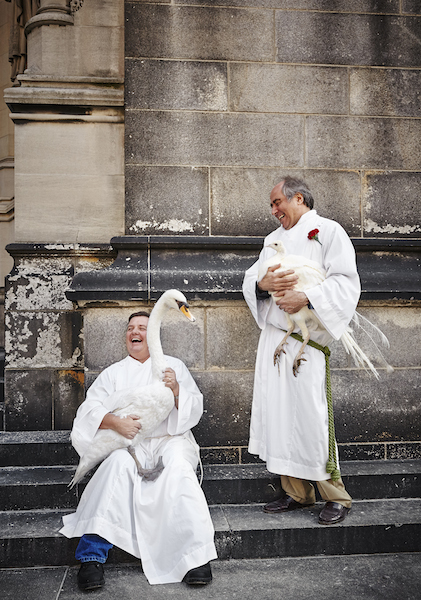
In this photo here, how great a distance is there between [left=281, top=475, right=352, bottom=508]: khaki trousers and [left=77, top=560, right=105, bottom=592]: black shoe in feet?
4.52

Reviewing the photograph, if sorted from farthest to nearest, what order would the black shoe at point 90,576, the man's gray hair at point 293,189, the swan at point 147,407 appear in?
the man's gray hair at point 293,189
the swan at point 147,407
the black shoe at point 90,576

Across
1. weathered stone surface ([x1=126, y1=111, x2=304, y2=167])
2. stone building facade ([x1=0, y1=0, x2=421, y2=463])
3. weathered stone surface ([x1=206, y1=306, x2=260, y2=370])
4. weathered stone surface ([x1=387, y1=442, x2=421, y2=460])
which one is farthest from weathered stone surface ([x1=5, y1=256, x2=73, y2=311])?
weathered stone surface ([x1=387, y1=442, x2=421, y2=460])

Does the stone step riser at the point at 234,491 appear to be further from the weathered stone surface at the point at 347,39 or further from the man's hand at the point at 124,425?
the weathered stone surface at the point at 347,39

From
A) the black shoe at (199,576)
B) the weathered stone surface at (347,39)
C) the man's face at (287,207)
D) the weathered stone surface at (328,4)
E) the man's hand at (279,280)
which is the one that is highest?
the weathered stone surface at (328,4)

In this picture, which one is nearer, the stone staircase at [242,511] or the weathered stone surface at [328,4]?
the stone staircase at [242,511]

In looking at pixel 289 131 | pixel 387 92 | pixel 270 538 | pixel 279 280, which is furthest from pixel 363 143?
pixel 270 538

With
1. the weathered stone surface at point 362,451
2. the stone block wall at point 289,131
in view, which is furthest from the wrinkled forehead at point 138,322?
the weathered stone surface at point 362,451

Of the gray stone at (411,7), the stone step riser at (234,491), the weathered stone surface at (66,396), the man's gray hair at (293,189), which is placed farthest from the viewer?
the weathered stone surface at (66,396)

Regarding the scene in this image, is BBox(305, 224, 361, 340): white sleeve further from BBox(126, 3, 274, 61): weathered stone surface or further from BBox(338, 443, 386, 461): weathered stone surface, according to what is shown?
BBox(126, 3, 274, 61): weathered stone surface

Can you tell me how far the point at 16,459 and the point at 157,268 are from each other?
1862mm

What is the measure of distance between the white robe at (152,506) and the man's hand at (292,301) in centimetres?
91

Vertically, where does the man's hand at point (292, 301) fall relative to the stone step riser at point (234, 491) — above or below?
above

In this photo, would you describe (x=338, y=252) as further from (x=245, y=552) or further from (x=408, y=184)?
(x=245, y=552)

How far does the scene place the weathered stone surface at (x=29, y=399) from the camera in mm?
4961
